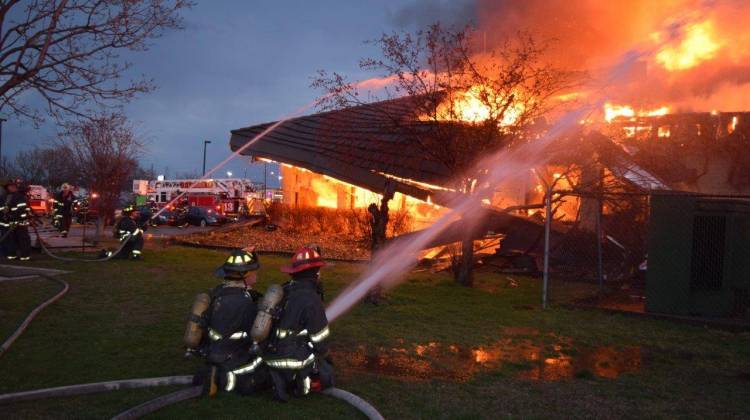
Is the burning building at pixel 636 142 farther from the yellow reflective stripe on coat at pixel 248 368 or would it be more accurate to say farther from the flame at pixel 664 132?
the yellow reflective stripe on coat at pixel 248 368

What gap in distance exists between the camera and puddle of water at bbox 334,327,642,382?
6496 mm

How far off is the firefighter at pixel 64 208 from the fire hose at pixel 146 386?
15.4 m

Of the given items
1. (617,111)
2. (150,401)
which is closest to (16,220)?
(150,401)

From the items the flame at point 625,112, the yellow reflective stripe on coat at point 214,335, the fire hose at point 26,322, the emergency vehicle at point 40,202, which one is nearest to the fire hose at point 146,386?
the yellow reflective stripe on coat at point 214,335

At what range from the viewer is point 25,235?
46.5 ft

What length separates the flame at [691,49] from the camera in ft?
A: 63.6

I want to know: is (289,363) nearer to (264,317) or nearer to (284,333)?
(284,333)

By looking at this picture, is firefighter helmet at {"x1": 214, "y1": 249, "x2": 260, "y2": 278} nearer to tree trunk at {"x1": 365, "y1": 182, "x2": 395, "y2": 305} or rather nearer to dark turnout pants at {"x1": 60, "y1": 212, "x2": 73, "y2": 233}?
tree trunk at {"x1": 365, "y1": 182, "x2": 395, "y2": 305}

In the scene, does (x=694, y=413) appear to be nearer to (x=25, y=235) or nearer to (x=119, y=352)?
(x=119, y=352)

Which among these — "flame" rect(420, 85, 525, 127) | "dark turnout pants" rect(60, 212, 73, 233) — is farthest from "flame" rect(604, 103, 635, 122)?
"dark turnout pants" rect(60, 212, 73, 233)

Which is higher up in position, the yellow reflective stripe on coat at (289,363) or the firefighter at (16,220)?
the firefighter at (16,220)

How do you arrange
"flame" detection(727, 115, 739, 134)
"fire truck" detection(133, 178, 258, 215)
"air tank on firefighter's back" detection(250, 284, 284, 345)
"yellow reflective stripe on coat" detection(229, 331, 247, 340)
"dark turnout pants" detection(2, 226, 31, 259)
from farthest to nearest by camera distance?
"fire truck" detection(133, 178, 258, 215), "flame" detection(727, 115, 739, 134), "dark turnout pants" detection(2, 226, 31, 259), "yellow reflective stripe on coat" detection(229, 331, 247, 340), "air tank on firefighter's back" detection(250, 284, 284, 345)

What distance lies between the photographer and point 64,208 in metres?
19.7

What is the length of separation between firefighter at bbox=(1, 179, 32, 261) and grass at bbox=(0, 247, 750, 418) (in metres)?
3.33
